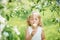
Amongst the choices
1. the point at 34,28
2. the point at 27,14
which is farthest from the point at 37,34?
the point at 27,14

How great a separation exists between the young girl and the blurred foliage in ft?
0.11

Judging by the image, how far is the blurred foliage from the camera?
4.47 feet

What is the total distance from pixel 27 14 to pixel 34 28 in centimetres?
13

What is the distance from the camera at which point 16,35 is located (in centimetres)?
135

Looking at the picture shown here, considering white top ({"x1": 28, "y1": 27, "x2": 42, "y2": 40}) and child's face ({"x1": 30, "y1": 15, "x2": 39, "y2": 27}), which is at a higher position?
child's face ({"x1": 30, "y1": 15, "x2": 39, "y2": 27})

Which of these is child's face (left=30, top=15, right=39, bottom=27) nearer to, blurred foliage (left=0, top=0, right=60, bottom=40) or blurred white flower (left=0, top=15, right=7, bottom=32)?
blurred foliage (left=0, top=0, right=60, bottom=40)

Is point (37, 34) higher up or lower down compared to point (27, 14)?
lower down

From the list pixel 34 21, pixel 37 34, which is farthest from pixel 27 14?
pixel 37 34

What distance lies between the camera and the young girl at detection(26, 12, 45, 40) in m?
1.36

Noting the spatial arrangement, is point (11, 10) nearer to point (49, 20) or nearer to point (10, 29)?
point (10, 29)

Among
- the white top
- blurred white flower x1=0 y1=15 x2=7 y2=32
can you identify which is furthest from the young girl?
blurred white flower x1=0 y1=15 x2=7 y2=32

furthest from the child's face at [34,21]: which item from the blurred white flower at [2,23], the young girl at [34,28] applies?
the blurred white flower at [2,23]

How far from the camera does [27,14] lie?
1.38 metres

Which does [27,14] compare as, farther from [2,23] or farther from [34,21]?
[2,23]
